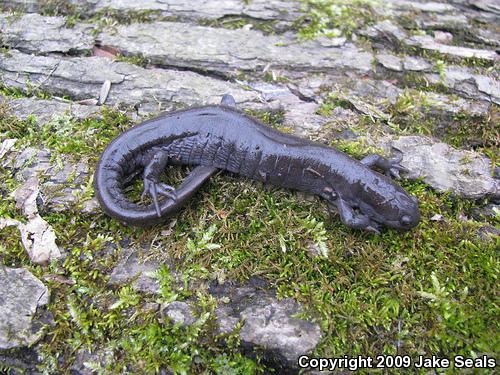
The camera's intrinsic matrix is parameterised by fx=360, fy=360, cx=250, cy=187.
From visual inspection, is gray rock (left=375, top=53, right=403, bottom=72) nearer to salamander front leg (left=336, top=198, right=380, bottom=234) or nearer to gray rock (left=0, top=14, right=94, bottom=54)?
salamander front leg (left=336, top=198, right=380, bottom=234)

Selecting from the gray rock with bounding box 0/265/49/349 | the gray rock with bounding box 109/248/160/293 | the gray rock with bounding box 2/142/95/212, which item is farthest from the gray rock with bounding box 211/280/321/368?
the gray rock with bounding box 2/142/95/212

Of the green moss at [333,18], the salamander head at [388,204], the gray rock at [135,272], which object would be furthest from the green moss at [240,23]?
the gray rock at [135,272]

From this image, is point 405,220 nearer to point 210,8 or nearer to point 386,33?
point 386,33

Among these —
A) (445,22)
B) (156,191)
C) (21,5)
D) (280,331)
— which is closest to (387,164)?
(280,331)

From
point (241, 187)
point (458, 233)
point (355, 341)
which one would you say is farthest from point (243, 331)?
point (458, 233)

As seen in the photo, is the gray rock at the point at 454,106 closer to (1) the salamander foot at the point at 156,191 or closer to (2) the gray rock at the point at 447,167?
(2) the gray rock at the point at 447,167
